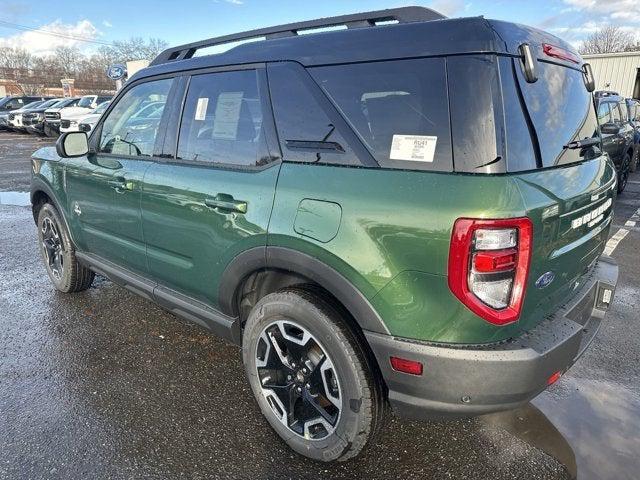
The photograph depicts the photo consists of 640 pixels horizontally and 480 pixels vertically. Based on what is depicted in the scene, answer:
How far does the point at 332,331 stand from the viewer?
198 centimetres

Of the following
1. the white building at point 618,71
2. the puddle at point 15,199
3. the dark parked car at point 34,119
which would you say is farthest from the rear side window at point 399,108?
the white building at point 618,71

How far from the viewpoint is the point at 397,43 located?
1862 mm

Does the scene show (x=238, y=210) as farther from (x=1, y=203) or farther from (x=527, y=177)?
(x=1, y=203)

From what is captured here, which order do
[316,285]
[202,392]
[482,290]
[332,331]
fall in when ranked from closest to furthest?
[482,290] → [332,331] → [316,285] → [202,392]

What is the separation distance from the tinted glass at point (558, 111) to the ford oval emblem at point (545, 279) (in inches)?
17.7

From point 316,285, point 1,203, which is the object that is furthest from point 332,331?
point 1,203

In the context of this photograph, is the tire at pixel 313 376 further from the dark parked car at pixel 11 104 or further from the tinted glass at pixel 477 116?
the dark parked car at pixel 11 104

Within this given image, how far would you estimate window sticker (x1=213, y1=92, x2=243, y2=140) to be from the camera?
248 centimetres

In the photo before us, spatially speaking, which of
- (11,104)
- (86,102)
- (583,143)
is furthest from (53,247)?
(11,104)

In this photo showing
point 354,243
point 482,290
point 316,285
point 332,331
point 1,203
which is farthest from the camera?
point 1,203

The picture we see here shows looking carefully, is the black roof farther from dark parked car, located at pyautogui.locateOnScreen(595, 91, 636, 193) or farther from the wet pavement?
dark parked car, located at pyautogui.locateOnScreen(595, 91, 636, 193)

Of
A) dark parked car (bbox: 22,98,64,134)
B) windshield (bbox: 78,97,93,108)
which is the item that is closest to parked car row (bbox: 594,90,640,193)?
windshield (bbox: 78,97,93,108)

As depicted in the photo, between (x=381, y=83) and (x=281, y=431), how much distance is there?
173 cm

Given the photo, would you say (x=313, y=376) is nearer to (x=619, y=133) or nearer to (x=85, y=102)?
(x=619, y=133)
